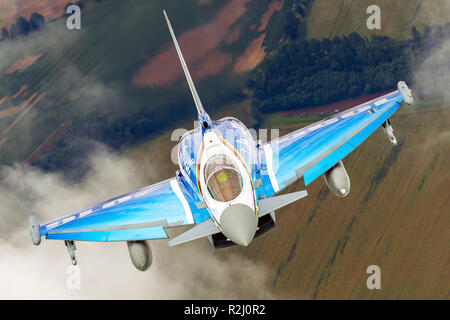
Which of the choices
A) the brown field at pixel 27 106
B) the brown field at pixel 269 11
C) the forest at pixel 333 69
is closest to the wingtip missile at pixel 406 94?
the forest at pixel 333 69

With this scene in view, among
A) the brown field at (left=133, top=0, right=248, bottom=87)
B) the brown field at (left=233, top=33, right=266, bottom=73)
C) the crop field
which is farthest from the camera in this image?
the brown field at (left=133, top=0, right=248, bottom=87)

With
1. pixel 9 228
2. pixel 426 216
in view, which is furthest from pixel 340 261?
pixel 9 228

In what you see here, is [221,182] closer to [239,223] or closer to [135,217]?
[239,223]

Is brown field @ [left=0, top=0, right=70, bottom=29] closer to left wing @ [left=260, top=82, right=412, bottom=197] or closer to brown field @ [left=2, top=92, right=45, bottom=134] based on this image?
brown field @ [left=2, top=92, right=45, bottom=134]

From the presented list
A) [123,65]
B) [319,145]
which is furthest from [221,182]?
[123,65]

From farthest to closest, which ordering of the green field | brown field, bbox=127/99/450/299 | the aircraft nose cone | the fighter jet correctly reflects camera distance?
the green field < brown field, bbox=127/99/450/299 < the fighter jet < the aircraft nose cone

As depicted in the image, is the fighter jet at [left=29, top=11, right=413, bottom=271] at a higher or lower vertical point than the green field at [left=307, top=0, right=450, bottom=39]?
lower

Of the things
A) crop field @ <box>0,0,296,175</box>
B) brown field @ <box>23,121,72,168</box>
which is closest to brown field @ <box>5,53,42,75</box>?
crop field @ <box>0,0,296,175</box>
